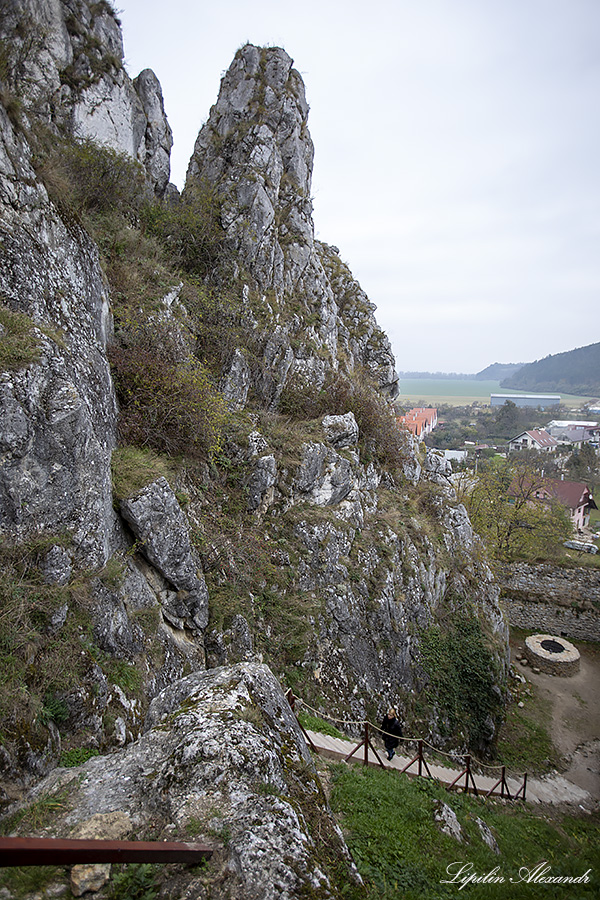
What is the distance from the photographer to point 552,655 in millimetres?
17453

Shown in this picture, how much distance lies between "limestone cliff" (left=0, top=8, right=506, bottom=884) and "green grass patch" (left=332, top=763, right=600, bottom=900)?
226 cm

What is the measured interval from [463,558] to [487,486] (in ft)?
36.1

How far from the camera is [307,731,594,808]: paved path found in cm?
763

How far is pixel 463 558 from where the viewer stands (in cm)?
1579

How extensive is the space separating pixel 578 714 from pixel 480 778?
7352 mm

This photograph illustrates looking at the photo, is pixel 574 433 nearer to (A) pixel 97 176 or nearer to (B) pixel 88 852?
(A) pixel 97 176

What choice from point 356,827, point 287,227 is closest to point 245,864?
point 356,827

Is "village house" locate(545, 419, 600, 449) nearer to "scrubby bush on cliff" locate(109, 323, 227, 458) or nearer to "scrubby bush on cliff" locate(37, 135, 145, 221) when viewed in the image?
"scrubby bush on cliff" locate(37, 135, 145, 221)

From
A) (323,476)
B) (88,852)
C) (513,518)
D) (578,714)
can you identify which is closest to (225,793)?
(88,852)

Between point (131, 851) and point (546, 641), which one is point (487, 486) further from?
point (131, 851)

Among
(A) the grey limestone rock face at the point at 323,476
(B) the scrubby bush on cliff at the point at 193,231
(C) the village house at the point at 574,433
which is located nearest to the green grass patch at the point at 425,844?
(A) the grey limestone rock face at the point at 323,476

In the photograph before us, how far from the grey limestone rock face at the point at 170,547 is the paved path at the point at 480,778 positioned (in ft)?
10.7

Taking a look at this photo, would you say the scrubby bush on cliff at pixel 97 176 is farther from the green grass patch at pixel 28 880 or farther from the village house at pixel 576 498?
the village house at pixel 576 498

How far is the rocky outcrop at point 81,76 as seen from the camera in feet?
41.0
